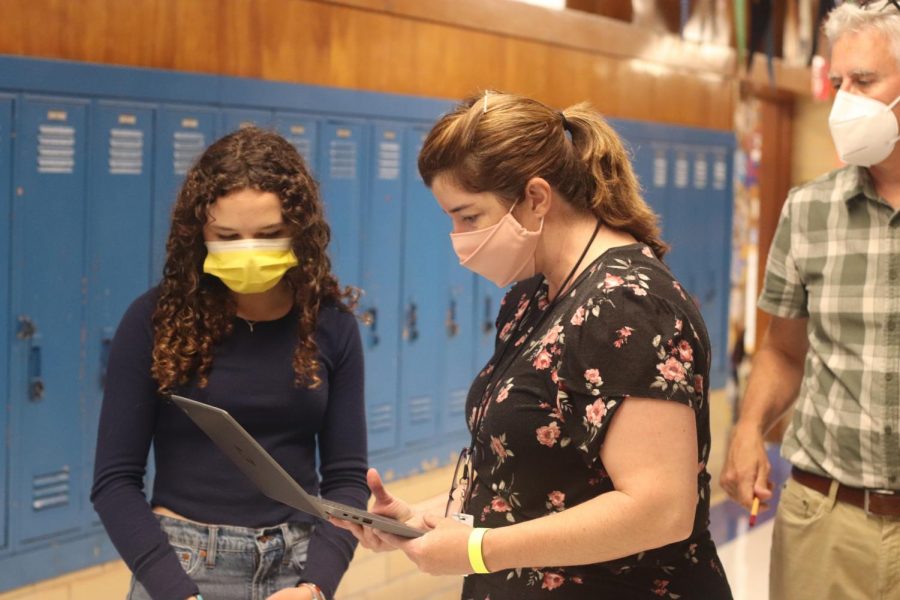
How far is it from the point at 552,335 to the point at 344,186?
2807 millimetres

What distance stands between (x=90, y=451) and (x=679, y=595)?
242 centimetres

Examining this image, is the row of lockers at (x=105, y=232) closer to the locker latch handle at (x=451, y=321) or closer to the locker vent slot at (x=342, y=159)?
the locker vent slot at (x=342, y=159)

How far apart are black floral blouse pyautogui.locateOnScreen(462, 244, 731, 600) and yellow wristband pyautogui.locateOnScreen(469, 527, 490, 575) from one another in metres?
0.11

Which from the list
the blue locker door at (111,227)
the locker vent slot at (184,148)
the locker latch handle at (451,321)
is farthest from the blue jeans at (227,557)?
the locker latch handle at (451,321)

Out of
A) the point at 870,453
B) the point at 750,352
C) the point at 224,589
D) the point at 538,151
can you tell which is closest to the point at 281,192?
the point at 538,151

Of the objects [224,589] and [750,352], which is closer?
[224,589]

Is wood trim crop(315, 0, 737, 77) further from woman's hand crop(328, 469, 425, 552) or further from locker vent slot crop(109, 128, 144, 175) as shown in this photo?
woman's hand crop(328, 469, 425, 552)

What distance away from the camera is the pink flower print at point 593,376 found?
161 centimetres

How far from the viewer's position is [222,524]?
2092mm

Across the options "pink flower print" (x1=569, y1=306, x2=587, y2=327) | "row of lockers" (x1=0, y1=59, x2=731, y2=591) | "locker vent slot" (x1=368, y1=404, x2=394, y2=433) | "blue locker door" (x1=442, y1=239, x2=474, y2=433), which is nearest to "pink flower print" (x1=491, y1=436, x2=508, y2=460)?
"pink flower print" (x1=569, y1=306, x2=587, y2=327)

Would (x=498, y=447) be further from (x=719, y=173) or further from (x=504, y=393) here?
(x=719, y=173)

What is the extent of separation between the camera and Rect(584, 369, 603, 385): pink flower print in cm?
161

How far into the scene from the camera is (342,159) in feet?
14.4

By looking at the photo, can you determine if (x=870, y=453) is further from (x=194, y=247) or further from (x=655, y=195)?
(x=655, y=195)
